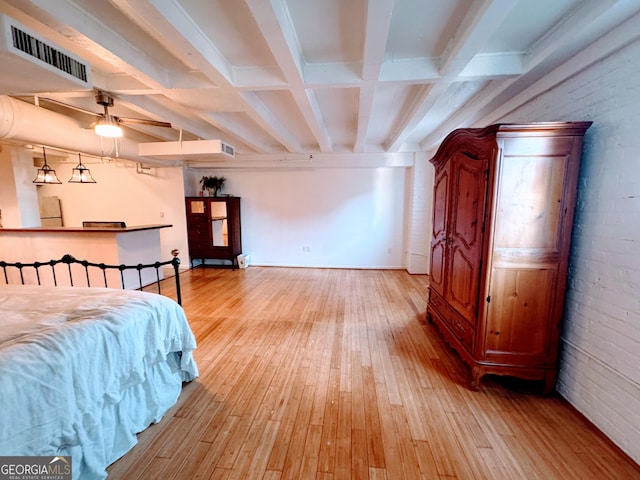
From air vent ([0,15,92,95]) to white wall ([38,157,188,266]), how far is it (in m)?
3.97

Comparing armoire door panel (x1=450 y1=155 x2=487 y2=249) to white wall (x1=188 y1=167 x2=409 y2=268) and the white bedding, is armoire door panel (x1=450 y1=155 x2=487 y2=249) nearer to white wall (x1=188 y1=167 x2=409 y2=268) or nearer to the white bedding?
the white bedding

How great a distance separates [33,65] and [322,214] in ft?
14.9

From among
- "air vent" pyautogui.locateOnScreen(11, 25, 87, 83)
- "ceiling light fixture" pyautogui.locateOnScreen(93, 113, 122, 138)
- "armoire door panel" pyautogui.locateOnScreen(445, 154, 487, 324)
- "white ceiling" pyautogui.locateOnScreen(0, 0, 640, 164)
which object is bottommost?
"armoire door panel" pyautogui.locateOnScreen(445, 154, 487, 324)

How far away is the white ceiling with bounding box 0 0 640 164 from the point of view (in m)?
1.40

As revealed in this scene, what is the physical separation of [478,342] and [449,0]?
2.19 m

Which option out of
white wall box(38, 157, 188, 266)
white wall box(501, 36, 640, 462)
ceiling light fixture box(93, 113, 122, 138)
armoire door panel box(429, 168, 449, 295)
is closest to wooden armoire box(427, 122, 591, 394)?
white wall box(501, 36, 640, 462)

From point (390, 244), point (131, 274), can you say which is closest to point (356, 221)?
point (390, 244)

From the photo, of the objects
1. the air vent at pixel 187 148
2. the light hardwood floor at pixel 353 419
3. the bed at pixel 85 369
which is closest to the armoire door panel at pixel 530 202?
the light hardwood floor at pixel 353 419

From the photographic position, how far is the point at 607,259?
5.17 feet

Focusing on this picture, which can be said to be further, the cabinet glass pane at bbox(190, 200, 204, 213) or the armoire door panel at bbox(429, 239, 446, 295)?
the cabinet glass pane at bbox(190, 200, 204, 213)

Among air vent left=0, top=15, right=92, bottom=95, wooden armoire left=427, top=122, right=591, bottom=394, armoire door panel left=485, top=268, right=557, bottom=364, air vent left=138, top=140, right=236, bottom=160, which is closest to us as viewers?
air vent left=0, top=15, right=92, bottom=95

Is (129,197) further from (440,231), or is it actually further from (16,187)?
(440,231)

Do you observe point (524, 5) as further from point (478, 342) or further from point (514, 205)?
point (478, 342)

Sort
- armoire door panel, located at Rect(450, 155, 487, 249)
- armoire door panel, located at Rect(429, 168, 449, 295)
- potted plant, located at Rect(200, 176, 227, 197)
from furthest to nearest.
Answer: potted plant, located at Rect(200, 176, 227, 197), armoire door panel, located at Rect(429, 168, 449, 295), armoire door panel, located at Rect(450, 155, 487, 249)
